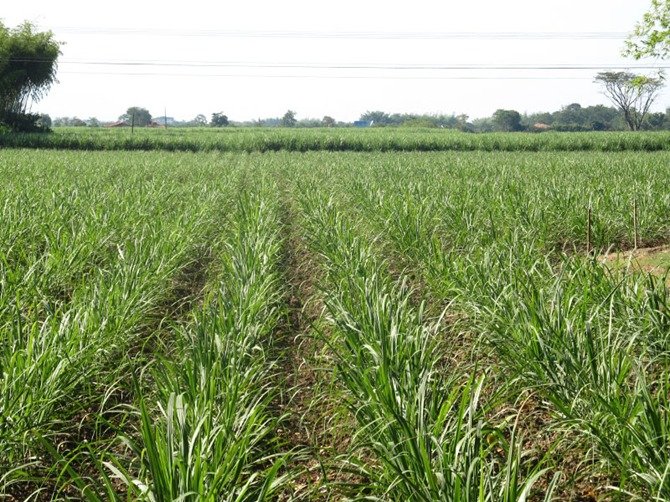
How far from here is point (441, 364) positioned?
435 cm

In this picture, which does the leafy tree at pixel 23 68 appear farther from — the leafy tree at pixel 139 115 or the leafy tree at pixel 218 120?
the leafy tree at pixel 139 115

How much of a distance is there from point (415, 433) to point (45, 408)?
180 cm

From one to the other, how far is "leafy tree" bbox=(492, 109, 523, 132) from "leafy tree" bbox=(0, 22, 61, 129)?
185 feet

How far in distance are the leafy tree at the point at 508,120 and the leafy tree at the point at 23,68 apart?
56250 millimetres

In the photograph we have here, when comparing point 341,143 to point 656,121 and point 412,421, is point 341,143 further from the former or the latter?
point 656,121

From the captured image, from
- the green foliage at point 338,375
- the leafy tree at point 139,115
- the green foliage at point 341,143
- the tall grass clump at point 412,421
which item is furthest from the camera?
the leafy tree at point 139,115

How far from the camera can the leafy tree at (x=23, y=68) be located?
41.0 metres

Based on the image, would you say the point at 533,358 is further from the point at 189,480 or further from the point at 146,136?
the point at 146,136

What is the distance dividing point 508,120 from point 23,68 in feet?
195

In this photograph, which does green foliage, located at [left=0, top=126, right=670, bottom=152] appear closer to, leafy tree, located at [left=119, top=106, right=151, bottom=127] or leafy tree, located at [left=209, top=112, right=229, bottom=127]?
leafy tree, located at [left=209, top=112, right=229, bottom=127]

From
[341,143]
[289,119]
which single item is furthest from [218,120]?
[341,143]

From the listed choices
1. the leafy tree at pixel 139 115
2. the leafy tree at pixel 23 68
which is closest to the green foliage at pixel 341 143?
the leafy tree at pixel 23 68

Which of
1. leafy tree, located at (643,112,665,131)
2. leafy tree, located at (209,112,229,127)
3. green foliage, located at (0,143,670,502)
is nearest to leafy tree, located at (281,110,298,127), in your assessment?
leafy tree, located at (209,112,229,127)

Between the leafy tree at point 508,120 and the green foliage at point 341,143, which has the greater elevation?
the leafy tree at point 508,120
